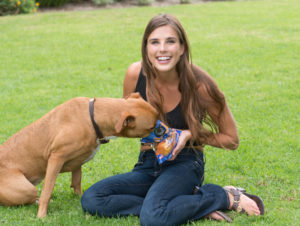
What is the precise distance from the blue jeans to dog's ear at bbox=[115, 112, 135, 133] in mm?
652

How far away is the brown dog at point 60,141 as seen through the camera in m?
4.27

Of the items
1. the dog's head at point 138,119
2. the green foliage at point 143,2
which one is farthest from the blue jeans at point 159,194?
the green foliage at point 143,2

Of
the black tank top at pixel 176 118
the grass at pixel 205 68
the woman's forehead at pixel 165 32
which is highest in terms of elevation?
the woman's forehead at pixel 165 32

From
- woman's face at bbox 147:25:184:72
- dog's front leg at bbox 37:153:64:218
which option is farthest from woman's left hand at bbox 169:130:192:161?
dog's front leg at bbox 37:153:64:218

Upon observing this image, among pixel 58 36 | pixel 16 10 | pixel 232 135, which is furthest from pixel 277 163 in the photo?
pixel 16 10

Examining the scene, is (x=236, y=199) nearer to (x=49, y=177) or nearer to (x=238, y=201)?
(x=238, y=201)

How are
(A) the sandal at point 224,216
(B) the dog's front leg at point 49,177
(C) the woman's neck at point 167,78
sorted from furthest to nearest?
(C) the woman's neck at point 167,78
(B) the dog's front leg at point 49,177
(A) the sandal at point 224,216

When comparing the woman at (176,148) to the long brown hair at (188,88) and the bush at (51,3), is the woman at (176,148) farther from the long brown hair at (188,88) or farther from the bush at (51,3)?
the bush at (51,3)

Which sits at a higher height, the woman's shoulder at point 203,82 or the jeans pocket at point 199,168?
the woman's shoulder at point 203,82

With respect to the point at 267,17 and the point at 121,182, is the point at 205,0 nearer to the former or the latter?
the point at 267,17

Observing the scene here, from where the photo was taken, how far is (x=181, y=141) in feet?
14.5

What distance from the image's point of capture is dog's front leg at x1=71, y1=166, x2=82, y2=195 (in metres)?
4.80

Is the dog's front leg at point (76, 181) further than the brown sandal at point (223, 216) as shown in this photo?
Yes

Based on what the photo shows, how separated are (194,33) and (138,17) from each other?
3.27 meters
